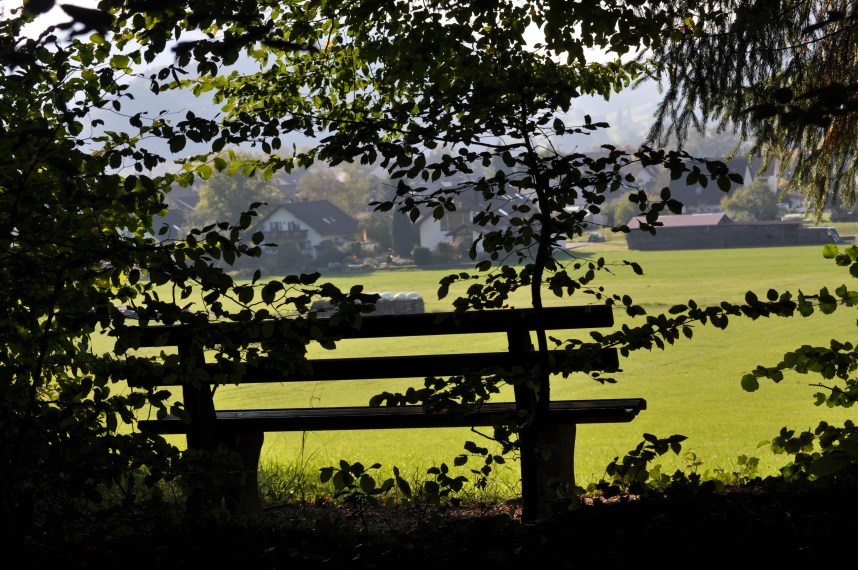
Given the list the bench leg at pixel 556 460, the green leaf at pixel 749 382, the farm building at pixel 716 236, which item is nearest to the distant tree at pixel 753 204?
the farm building at pixel 716 236

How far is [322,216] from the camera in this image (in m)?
93.2

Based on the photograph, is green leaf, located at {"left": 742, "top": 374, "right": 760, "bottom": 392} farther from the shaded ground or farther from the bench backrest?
the bench backrest

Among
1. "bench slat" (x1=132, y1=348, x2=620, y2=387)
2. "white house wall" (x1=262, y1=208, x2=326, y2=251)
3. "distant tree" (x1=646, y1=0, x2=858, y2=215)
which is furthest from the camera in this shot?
"white house wall" (x1=262, y1=208, x2=326, y2=251)

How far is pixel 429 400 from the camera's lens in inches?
112

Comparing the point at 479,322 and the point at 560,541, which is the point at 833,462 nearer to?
the point at 560,541

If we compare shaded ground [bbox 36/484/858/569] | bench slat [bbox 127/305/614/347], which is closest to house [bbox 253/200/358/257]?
bench slat [bbox 127/305/614/347]

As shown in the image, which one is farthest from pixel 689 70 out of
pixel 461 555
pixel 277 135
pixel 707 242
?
pixel 707 242

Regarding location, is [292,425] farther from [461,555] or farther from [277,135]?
[461,555]

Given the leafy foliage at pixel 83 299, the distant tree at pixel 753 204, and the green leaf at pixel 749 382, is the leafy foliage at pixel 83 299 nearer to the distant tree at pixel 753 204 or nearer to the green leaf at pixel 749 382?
the green leaf at pixel 749 382

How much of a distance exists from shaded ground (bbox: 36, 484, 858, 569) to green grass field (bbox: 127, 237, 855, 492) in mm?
416

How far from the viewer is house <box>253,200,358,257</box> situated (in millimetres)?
89312

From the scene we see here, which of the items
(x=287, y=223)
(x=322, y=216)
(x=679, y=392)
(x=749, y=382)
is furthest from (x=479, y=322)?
(x=322, y=216)

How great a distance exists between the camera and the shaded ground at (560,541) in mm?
2209

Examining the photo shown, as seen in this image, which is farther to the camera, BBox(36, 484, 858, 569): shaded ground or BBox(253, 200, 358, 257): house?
BBox(253, 200, 358, 257): house
